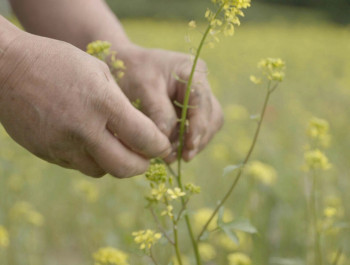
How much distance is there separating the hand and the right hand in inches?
11.1

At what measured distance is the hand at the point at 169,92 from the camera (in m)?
1.39

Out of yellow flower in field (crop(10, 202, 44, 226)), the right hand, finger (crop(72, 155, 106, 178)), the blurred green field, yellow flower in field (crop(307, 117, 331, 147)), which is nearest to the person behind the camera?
the right hand

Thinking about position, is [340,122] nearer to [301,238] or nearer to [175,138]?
[301,238]

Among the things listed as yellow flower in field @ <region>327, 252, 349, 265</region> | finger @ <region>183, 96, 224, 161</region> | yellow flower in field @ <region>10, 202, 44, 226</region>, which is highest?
finger @ <region>183, 96, 224, 161</region>

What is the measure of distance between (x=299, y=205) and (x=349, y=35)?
7628 millimetres

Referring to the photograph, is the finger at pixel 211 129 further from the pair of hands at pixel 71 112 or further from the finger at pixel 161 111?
the pair of hands at pixel 71 112

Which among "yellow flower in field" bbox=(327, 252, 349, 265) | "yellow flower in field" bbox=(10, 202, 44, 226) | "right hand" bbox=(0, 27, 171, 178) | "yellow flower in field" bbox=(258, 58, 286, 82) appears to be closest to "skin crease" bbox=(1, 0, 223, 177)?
"yellow flower in field" bbox=(258, 58, 286, 82)

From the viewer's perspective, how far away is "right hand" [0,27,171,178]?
3.26 feet

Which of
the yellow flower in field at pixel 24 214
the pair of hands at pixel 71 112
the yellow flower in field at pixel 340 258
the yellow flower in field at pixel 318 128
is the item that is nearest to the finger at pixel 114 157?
the pair of hands at pixel 71 112

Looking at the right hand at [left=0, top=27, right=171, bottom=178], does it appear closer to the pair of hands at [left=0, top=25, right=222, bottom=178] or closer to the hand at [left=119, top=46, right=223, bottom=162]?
the pair of hands at [left=0, top=25, right=222, bottom=178]

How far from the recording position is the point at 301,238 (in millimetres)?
2182

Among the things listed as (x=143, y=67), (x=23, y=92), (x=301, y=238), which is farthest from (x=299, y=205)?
(x=23, y=92)

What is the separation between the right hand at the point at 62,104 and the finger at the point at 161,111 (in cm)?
24

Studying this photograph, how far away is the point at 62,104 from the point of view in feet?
3.28
